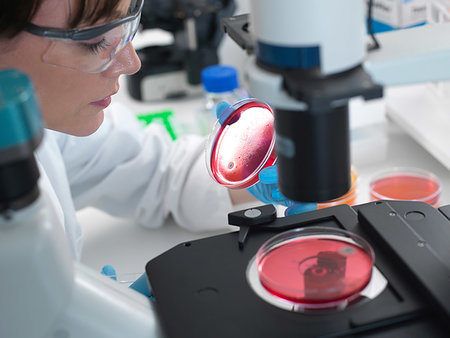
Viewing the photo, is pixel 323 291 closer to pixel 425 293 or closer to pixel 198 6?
pixel 425 293

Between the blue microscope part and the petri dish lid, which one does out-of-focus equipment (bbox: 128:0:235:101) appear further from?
the blue microscope part

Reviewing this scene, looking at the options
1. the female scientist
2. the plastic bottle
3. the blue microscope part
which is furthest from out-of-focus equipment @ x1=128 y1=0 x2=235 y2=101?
the blue microscope part

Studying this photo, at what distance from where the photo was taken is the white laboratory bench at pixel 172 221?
1.27m

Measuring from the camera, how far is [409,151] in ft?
4.79

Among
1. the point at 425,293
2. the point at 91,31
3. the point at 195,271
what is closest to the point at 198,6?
the point at 91,31

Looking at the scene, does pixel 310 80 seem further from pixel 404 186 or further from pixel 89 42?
pixel 404 186

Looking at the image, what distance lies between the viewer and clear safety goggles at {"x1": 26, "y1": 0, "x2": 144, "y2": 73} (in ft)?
2.86

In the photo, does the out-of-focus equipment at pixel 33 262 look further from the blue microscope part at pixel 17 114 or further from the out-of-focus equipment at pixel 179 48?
the out-of-focus equipment at pixel 179 48

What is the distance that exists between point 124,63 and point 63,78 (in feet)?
0.34

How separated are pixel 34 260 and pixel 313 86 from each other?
0.28 m

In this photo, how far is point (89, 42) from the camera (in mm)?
905

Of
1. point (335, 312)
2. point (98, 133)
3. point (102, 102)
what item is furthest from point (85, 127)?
point (335, 312)

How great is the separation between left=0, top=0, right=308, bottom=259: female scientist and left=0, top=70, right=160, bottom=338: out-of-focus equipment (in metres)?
0.22

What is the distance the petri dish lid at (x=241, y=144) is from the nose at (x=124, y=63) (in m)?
0.20
